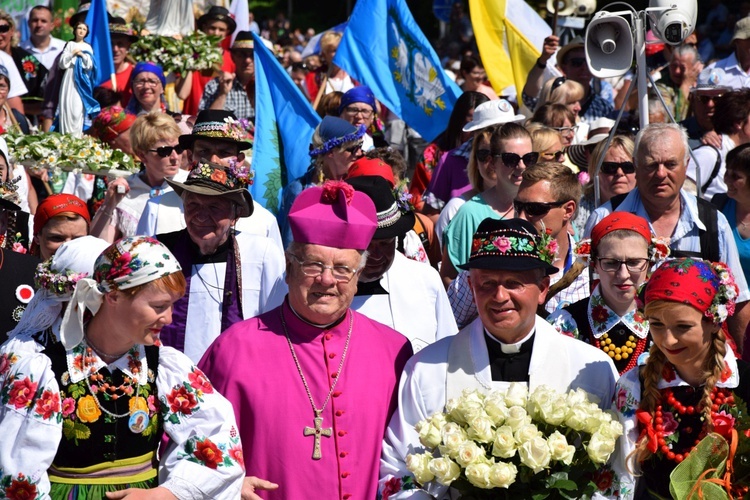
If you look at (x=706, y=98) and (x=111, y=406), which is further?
(x=706, y=98)

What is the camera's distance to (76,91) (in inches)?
454

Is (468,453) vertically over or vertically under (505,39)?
under

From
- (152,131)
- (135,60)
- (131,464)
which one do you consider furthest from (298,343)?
(135,60)

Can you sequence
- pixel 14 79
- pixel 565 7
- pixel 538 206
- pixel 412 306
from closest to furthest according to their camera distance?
pixel 412 306 → pixel 538 206 → pixel 14 79 → pixel 565 7

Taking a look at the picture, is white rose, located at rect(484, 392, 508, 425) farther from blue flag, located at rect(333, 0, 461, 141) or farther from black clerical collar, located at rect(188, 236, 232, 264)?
blue flag, located at rect(333, 0, 461, 141)

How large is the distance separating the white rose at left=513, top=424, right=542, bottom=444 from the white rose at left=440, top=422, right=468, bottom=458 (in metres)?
0.20

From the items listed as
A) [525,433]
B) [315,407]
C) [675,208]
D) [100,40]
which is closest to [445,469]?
[525,433]

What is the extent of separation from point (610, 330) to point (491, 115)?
3.80 metres

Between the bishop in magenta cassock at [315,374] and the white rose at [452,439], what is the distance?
2.20 ft

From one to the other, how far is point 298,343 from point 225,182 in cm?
148

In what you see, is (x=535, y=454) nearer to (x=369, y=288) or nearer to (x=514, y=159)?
(x=369, y=288)

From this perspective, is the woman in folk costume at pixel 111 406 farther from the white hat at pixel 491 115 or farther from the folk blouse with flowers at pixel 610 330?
the white hat at pixel 491 115

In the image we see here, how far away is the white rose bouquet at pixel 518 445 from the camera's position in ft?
14.1

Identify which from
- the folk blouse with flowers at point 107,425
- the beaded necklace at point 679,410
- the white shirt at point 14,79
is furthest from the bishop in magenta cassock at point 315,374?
the white shirt at point 14,79
